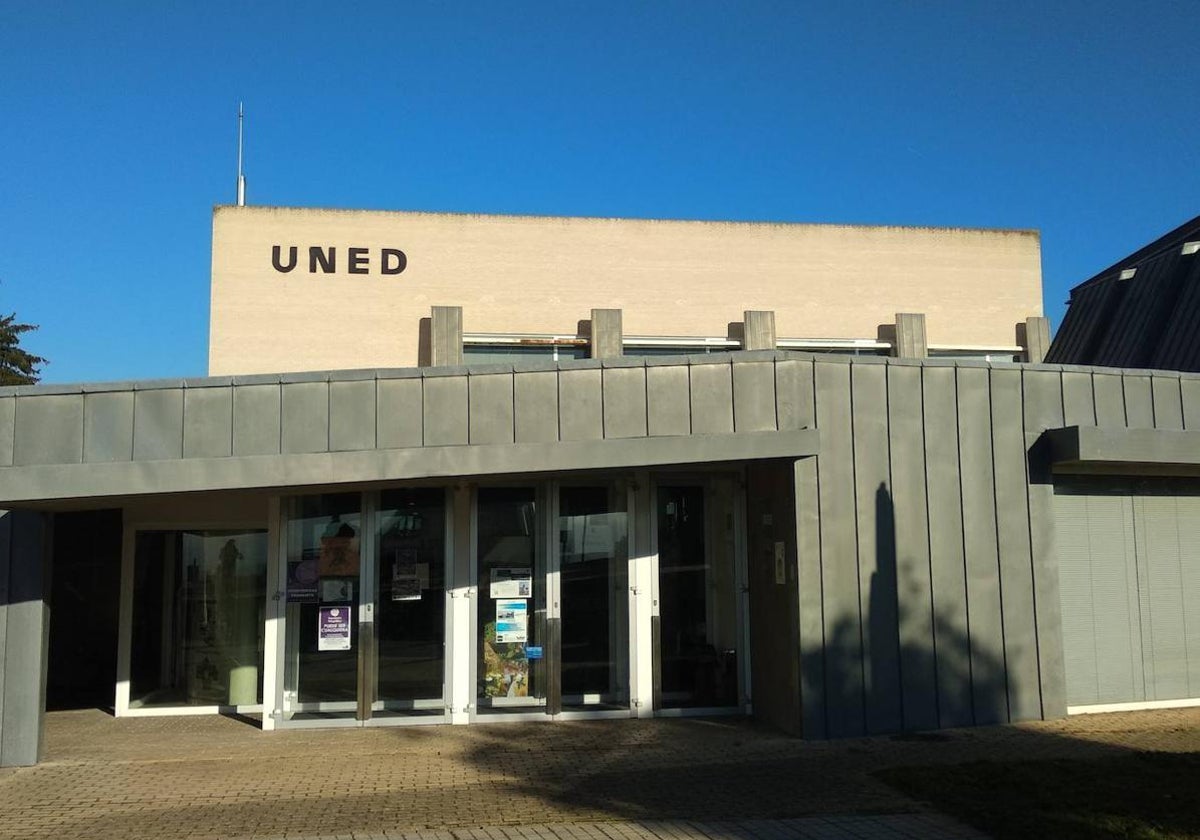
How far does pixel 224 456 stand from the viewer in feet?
30.4

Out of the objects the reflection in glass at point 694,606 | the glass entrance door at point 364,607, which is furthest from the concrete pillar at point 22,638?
the reflection in glass at point 694,606

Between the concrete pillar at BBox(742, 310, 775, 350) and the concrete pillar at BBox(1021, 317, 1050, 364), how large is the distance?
577 centimetres

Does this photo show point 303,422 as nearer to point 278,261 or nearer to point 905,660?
point 905,660

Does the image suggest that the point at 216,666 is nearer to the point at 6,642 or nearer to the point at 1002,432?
the point at 6,642

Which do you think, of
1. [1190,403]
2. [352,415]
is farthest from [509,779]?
[1190,403]

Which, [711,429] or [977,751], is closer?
[977,751]

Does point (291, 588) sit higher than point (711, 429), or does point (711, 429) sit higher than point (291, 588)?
point (711, 429)

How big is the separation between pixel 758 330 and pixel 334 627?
11.7 m

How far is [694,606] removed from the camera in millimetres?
11180

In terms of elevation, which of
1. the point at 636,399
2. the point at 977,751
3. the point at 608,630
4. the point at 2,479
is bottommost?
the point at 977,751

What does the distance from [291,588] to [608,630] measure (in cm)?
324

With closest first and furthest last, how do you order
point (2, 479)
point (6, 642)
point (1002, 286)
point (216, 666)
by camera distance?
point (2, 479) → point (6, 642) → point (216, 666) → point (1002, 286)

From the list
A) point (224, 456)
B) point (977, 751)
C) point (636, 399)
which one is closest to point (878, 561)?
point (977, 751)

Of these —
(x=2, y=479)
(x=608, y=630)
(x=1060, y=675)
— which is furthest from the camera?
(x=608, y=630)
